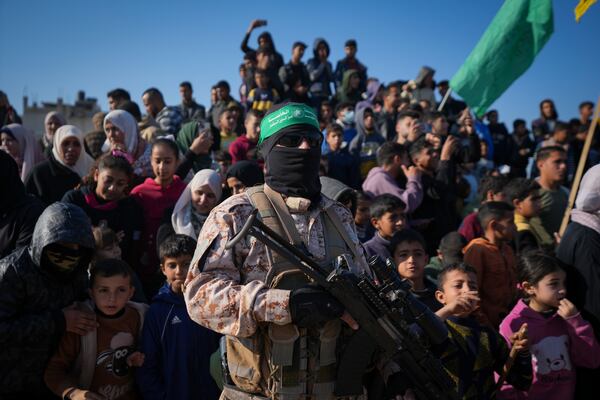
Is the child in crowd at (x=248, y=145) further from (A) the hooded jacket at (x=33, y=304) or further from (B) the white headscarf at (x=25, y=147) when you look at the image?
(A) the hooded jacket at (x=33, y=304)

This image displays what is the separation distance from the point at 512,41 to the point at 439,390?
6326 mm

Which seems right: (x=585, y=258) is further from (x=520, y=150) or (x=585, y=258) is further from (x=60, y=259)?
(x=520, y=150)

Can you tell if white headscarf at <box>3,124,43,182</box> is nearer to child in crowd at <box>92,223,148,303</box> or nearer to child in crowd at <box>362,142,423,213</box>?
child in crowd at <box>92,223,148,303</box>

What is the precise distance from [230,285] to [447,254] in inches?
124

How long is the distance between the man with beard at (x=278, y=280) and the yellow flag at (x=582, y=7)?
5.43m

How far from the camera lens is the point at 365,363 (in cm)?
234

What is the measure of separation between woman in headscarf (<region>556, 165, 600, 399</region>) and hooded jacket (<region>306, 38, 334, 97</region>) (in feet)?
25.6

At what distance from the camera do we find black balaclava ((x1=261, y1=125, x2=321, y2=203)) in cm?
248

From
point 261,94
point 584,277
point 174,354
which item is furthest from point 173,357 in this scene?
point 261,94

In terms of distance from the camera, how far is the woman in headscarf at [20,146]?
6.05m

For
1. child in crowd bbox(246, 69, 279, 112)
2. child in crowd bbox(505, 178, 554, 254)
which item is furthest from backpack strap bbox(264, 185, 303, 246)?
child in crowd bbox(246, 69, 279, 112)

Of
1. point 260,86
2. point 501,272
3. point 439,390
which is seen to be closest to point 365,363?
point 439,390

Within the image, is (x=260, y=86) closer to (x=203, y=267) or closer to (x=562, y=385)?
(x=562, y=385)

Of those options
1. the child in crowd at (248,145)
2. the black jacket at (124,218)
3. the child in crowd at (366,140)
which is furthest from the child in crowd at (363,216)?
the child in crowd at (366,140)
